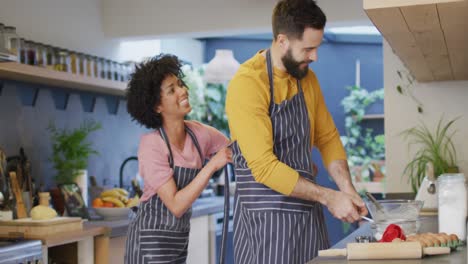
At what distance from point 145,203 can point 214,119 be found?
4.35 metres

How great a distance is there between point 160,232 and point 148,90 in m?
0.59

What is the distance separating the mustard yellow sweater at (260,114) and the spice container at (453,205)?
46 cm

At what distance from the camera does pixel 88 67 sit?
15.6ft

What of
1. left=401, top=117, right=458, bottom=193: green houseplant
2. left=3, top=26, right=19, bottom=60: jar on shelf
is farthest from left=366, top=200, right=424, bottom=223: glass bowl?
left=3, top=26, right=19, bottom=60: jar on shelf

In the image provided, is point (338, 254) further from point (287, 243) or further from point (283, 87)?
point (283, 87)

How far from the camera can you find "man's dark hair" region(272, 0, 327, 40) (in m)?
2.48

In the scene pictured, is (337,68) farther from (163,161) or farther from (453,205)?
(453,205)

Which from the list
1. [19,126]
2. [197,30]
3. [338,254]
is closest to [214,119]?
[197,30]

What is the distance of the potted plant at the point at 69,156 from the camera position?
4590 mm

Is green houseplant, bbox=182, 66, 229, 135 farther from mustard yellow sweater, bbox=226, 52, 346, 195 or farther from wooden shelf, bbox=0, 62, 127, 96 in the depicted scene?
mustard yellow sweater, bbox=226, 52, 346, 195

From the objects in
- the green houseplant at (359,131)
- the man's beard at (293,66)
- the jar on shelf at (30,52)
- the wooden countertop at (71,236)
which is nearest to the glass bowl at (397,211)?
the man's beard at (293,66)

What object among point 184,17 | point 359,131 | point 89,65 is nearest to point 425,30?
point 89,65

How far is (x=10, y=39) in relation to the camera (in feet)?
12.3

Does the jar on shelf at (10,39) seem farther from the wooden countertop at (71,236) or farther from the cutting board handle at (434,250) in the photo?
the cutting board handle at (434,250)
